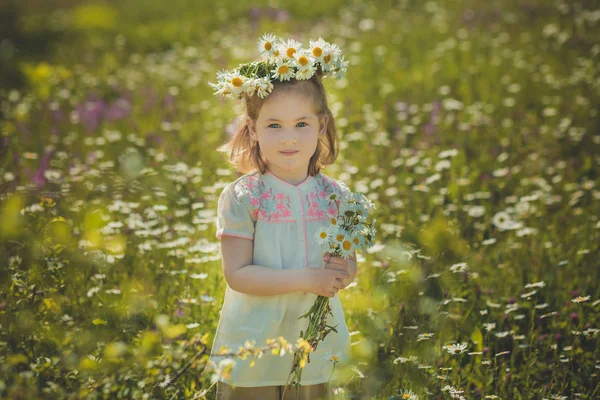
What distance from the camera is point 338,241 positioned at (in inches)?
92.5

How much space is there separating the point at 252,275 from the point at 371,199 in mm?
2293

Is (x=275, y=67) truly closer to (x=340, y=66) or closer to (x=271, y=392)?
(x=340, y=66)

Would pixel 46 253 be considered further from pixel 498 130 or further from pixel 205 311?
pixel 498 130

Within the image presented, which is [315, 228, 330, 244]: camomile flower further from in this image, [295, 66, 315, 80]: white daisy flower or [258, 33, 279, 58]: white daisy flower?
[258, 33, 279, 58]: white daisy flower

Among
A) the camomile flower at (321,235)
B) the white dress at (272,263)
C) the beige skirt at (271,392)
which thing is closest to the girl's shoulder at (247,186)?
the white dress at (272,263)

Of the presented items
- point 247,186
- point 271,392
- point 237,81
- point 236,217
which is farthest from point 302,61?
point 271,392

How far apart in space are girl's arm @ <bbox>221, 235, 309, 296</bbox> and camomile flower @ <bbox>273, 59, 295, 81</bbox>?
62cm

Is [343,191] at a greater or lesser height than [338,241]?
greater

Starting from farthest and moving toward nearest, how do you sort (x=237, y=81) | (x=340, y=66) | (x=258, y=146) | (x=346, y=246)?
1. (x=258, y=146)
2. (x=340, y=66)
3. (x=237, y=81)
4. (x=346, y=246)

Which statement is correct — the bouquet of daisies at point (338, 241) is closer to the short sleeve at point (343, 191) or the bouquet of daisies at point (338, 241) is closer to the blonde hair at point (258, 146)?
the short sleeve at point (343, 191)

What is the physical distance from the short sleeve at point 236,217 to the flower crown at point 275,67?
1.28 feet

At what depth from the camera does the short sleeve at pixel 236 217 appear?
246 centimetres

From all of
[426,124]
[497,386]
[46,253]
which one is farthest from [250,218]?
[426,124]

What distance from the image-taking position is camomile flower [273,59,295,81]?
244cm
